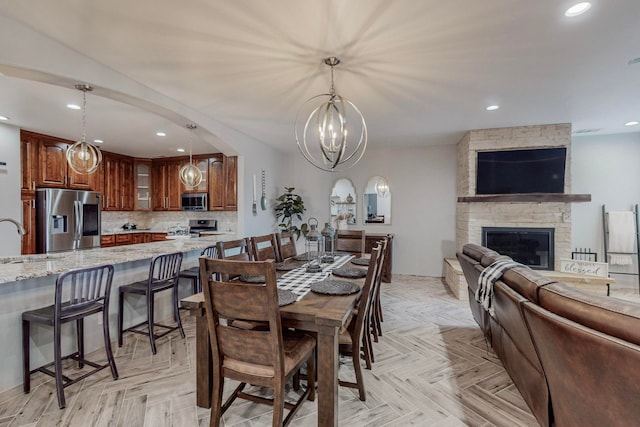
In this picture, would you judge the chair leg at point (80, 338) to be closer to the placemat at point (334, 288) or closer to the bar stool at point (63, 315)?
the bar stool at point (63, 315)

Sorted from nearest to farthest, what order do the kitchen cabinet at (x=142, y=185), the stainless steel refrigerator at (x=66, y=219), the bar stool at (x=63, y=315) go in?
the bar stool at (x=63, y=315) < the stainless steel refrigerator at (x=66, y=219) < the kitchen cabinet at (x=142, y=185)

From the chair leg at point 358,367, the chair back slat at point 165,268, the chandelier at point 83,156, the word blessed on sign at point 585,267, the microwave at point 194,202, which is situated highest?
the chandelier at point 83,156

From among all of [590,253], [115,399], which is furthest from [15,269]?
[590,253]

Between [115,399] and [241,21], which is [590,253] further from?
[115,399]

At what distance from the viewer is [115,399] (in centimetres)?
207

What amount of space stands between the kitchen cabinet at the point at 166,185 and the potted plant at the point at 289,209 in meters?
2.19

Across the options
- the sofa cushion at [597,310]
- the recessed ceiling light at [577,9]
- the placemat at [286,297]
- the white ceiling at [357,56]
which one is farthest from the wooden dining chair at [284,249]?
the recessed ceiling light at [577,9]

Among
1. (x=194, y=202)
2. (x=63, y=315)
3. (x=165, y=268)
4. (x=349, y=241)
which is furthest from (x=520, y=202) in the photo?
(x=194, y=202)

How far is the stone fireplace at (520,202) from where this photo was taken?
4363 millimetres

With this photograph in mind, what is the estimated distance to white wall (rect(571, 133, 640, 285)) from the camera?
16.2 feet

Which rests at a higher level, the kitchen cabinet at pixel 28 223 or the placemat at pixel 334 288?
the kitchen cabinet at pixel 28 223

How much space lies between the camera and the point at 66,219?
16.2ft

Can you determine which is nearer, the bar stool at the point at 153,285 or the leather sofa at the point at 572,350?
the leather sofa at the point at 572,350

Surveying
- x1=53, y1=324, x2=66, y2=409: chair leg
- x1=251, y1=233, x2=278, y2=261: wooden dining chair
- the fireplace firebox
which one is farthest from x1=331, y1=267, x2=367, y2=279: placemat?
the fireplace firebox
